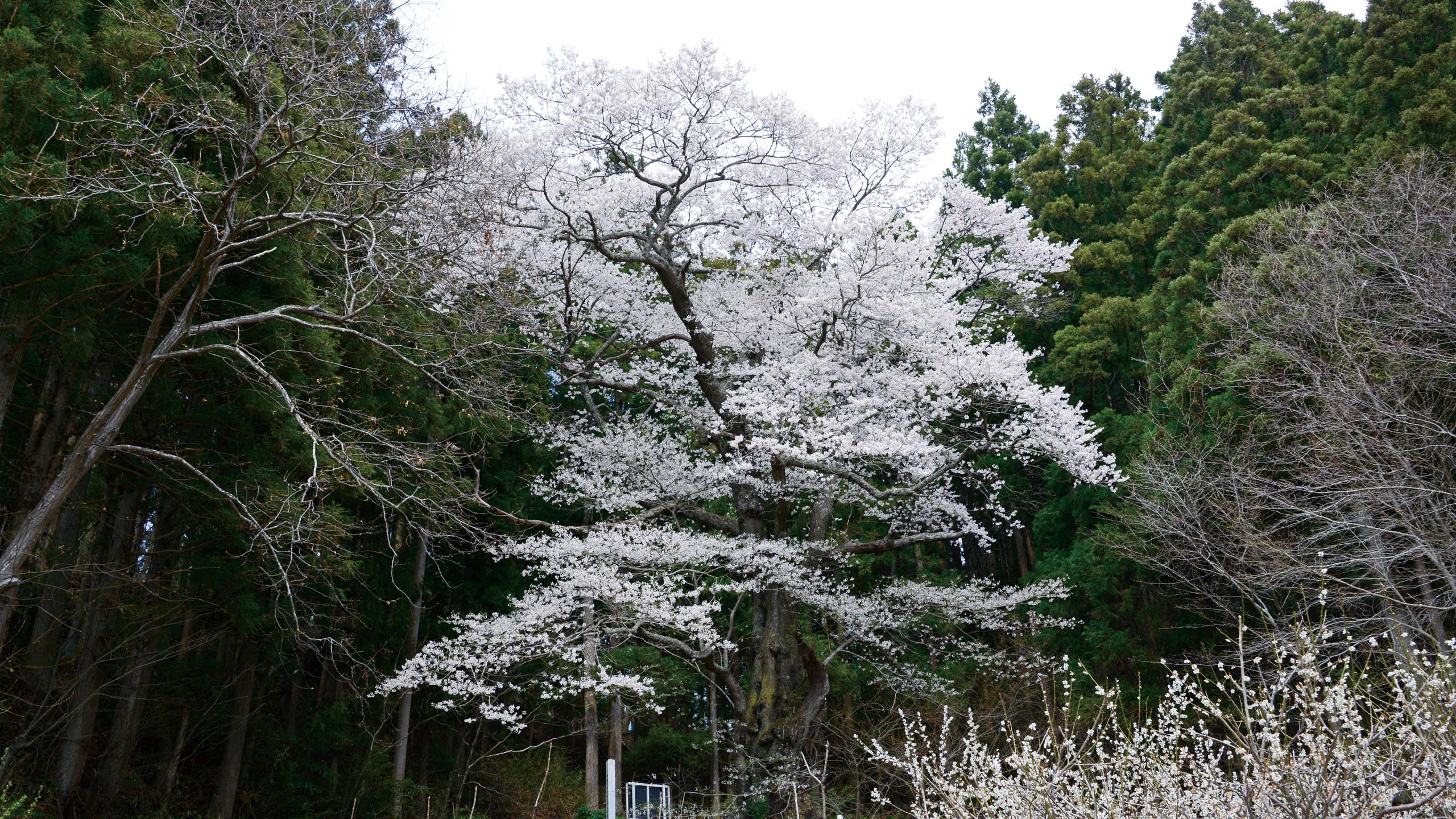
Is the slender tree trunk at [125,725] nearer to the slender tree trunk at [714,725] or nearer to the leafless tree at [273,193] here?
the leafless tree at [273,193]

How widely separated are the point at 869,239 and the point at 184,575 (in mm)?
6494

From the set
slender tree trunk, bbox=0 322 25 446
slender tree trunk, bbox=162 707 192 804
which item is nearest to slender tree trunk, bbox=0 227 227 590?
slender tree trunk, bbox=0 322 25 446

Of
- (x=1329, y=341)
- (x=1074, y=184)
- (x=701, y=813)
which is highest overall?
(x=1074, y=184)

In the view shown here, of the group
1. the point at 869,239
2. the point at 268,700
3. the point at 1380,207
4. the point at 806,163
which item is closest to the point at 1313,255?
the point at 1380,207

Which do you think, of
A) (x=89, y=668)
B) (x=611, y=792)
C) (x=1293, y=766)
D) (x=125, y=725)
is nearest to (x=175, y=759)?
(x=125, y=725)

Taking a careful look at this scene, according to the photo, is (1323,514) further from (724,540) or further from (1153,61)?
(1153,61)

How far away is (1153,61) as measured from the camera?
53.8 feet

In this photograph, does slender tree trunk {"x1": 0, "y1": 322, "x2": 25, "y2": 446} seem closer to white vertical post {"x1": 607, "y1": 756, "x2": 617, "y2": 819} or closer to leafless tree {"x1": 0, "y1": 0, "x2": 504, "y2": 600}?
leafless tree {"x1": 0, "y1": 0, "x2": 504, "y2": 600}

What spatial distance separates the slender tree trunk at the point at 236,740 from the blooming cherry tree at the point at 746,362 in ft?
7.01

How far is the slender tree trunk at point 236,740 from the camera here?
853 centimetres

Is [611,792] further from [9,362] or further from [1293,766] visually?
[9,362]

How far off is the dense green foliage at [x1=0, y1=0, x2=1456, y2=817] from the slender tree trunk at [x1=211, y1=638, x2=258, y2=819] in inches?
2.1

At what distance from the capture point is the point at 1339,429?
24.7 feet

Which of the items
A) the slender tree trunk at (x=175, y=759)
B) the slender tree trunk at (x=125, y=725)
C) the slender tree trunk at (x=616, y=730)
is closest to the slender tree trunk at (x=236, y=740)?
the slender tree trunk at (x=175, y=759)
